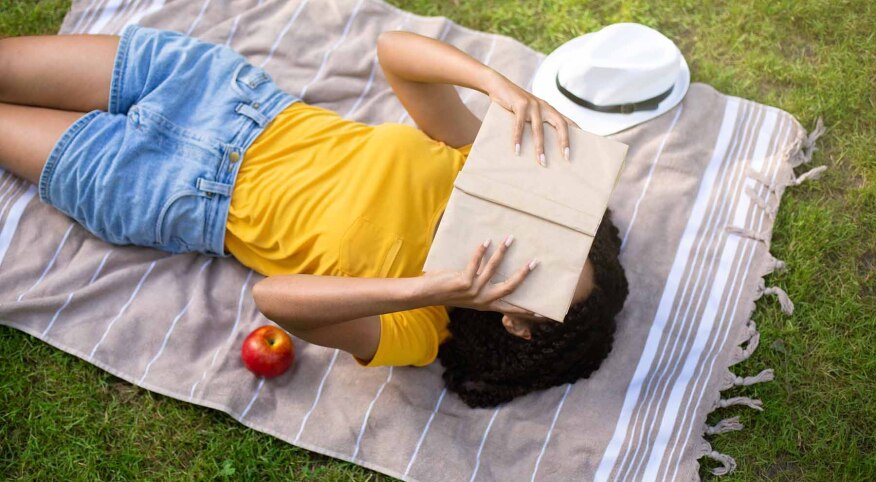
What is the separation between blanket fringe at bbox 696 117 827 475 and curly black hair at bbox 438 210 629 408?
53cm

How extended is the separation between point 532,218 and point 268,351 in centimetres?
135

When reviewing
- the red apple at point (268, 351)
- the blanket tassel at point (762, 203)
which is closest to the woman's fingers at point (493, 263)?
the red apple at point (268, 351)

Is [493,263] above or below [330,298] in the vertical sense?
above

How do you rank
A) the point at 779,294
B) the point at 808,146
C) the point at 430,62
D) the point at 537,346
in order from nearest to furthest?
Result: the point at 537,346, the point at 430,62, the point at 779,294, the point at 808,146

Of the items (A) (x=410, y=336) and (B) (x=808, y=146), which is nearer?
(A) (x=410, y=336)

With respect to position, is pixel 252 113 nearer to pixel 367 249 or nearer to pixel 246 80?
pixel 246 80

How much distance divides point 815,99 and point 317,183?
2.41m

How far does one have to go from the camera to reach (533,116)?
7.31 feet

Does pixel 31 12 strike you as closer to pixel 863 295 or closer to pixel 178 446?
pixel 178 446

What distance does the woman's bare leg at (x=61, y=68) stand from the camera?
9.89ft

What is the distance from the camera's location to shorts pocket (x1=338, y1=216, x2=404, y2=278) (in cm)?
262

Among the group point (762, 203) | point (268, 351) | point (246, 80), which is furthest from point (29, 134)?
point (762, 203)

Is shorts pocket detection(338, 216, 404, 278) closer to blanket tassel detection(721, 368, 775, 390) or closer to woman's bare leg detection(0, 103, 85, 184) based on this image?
woman's bare leg detection(0, 103, 85, 184)

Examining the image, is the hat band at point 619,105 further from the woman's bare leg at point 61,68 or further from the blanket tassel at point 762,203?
the woman's bare leg at point 61,68
